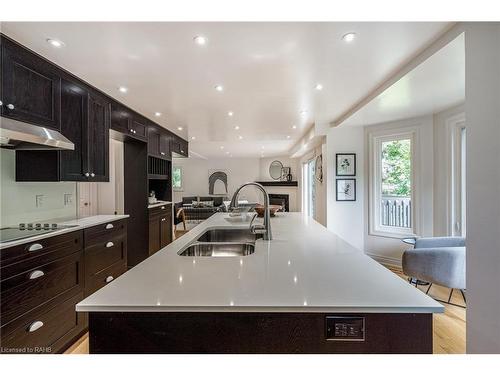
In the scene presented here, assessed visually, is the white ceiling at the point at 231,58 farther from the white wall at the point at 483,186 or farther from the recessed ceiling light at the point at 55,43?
the white wall at the point at 483,186

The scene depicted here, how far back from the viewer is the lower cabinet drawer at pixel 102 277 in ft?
7.59

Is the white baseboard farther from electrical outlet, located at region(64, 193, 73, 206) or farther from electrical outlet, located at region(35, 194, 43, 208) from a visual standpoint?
electrical outlet, located at region(35, 194, 43, 208)

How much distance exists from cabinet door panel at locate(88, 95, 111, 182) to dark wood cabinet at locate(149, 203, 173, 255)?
135 centimetres

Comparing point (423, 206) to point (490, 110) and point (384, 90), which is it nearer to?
point (384, 90)

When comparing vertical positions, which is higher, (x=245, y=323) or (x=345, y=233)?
(x=245, y=323)

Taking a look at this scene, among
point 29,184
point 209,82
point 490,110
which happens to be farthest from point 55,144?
point 490,110

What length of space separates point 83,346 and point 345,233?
387cm

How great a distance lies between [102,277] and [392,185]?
4.15 m

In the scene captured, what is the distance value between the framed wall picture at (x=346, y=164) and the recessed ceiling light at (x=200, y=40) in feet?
10.7

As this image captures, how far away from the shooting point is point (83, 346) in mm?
2051

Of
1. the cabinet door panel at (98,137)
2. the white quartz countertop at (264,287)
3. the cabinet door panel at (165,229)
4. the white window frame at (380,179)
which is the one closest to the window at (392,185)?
the white window frame at (380,179)

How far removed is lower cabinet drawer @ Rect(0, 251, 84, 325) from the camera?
5.13 feet

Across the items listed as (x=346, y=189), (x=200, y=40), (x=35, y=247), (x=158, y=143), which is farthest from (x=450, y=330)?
(x=158, y=143)

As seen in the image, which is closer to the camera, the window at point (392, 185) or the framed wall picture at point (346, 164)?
the window at point (392, 185)
